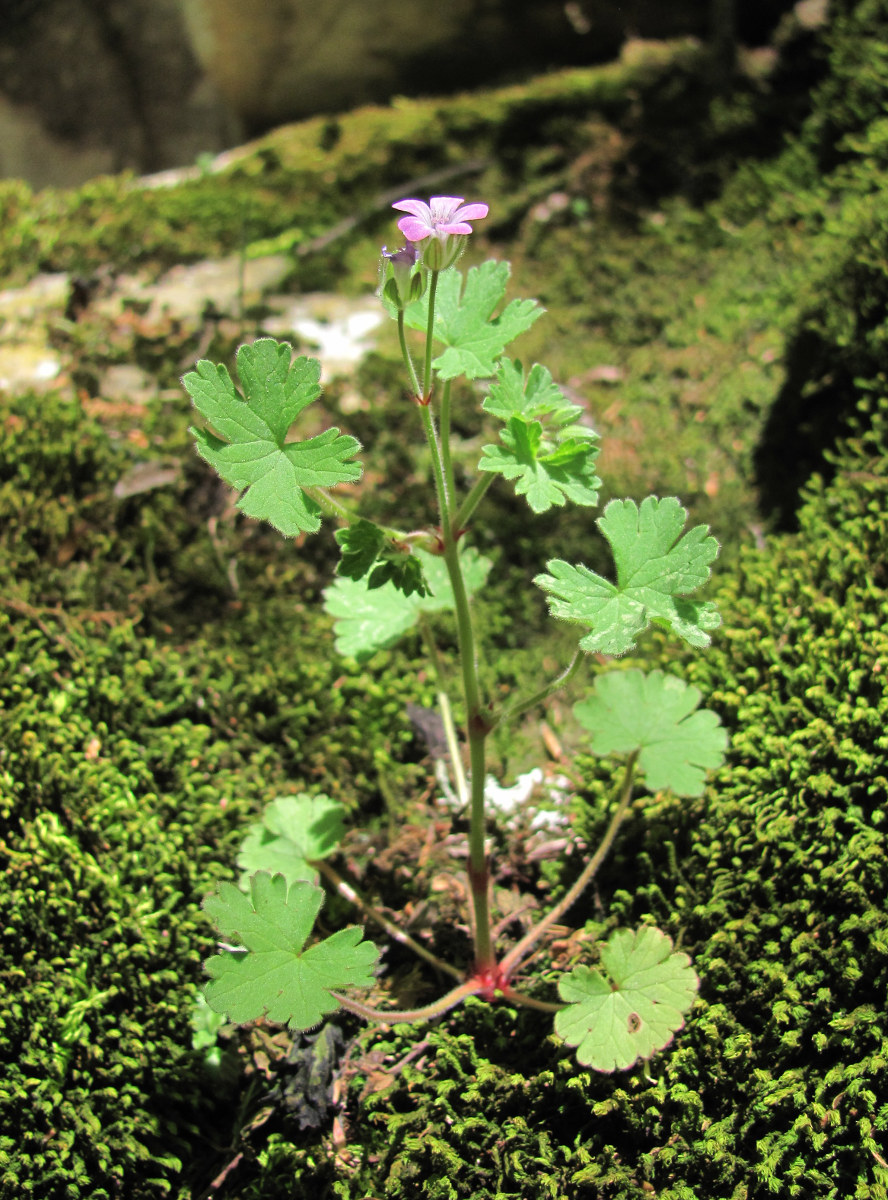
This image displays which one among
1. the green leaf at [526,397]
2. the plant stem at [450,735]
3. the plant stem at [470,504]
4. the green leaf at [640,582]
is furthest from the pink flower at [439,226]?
the plant stem at [450,735]

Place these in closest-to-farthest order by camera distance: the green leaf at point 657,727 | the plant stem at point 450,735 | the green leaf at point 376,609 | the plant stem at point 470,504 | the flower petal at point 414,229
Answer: the flower petal at point 414,229, the plant stem at point 470,504, the green leaf at point 657,727, the green leaf at point 376,609, the plant stem at point 450,735

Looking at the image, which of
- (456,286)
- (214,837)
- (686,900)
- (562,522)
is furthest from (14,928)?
(562,522)

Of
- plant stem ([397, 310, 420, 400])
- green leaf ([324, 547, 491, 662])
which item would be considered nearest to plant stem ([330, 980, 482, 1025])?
green leaf ([324, 547, 491, 662])

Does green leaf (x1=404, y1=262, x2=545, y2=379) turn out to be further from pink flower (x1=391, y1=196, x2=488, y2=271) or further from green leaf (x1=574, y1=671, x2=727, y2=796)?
green leaf (x1=574, y1=671, x2=727, y2=796)

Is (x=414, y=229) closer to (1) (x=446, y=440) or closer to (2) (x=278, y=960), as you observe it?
(1) (x=446, y=440)

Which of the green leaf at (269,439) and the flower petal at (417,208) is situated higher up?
the flower petal at (417,208)

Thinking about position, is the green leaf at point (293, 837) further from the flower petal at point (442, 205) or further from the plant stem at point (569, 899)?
the flower petal at point (442, 205)

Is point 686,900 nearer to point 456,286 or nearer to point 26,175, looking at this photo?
point 456,286
